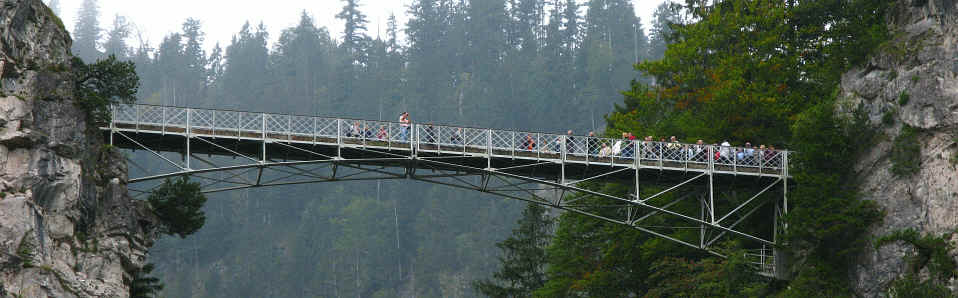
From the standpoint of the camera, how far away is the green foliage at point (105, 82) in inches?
1054

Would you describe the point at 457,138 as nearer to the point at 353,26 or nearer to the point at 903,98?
the point at 903,98

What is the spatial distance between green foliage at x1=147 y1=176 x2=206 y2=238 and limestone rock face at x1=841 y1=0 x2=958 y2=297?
62.0ft

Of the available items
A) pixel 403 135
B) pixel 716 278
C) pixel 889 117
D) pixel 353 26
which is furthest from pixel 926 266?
pixel 353 26

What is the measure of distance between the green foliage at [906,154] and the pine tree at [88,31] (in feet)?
355

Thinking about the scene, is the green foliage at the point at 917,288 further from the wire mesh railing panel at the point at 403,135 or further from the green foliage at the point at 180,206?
the green foliage at the point at 180,206

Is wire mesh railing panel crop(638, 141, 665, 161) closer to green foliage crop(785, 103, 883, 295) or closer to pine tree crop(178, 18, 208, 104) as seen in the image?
green foliage crop(785, 103, 883, 295)

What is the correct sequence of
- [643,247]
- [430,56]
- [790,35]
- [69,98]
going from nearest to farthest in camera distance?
[69,98], [643,247], [790,35], [430,56]

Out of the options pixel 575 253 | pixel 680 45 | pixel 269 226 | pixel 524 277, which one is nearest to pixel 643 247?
pixel 575 253

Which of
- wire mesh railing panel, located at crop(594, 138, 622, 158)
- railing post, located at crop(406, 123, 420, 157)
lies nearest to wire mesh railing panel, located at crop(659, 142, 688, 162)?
wire mesh railing panel, located at crop(594, 138, 622, 158)

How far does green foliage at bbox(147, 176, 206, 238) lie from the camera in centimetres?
2919

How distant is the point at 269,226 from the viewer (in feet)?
334

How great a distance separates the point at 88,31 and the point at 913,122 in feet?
392

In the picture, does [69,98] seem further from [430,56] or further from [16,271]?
[430,56]

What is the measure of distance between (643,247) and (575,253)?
20.1ft
